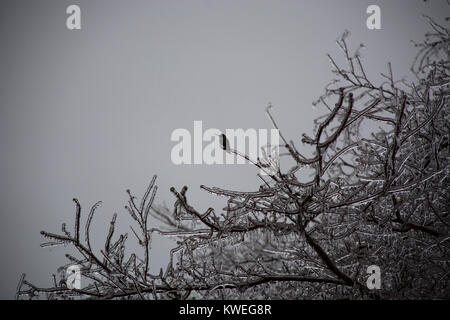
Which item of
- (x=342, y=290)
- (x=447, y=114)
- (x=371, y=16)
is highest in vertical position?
(x=371, y=16)

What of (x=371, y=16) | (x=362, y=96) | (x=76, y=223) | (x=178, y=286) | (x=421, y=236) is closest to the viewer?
(x=76, y=223)

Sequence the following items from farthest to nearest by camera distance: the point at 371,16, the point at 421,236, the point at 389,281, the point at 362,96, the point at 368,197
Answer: the point at 371,16, the point at 362,96, the point at 389,281, the point at 421,236, the point at 368,197

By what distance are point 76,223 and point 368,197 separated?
1.83 metres

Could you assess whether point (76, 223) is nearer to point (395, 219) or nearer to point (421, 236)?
point (395, 219)

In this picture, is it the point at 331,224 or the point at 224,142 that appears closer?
the point at 224,142

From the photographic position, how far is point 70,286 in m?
2.11

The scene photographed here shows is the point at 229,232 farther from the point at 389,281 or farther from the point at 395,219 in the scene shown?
the point at 389,281

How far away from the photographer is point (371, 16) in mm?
4461

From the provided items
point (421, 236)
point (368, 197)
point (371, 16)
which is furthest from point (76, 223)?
point (371, 16)

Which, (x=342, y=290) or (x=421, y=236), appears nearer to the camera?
(x=421, y=236)

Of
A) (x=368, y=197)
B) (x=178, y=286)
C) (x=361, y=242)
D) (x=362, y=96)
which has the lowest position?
(x=178, y=286)
